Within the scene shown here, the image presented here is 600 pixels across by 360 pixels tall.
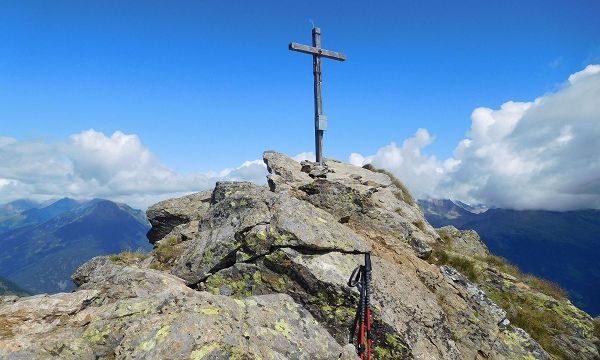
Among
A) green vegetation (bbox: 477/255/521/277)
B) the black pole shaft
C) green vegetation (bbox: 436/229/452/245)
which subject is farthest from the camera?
the black pole shaft

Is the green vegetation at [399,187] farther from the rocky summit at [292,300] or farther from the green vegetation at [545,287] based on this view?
the green vegetation at [545,287]

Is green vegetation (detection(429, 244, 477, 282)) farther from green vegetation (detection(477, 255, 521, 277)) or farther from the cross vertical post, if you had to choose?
the cross vertical post

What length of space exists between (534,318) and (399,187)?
19.9 metres

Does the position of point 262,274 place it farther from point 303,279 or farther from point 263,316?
point 263,316

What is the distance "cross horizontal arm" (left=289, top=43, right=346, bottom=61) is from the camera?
32.9m

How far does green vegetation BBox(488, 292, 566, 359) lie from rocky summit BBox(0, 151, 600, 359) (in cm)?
5

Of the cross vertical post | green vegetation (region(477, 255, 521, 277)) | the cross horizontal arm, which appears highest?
the cross horizontal arm

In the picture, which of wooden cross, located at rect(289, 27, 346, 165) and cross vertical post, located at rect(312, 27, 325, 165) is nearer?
wooden cross, located at rect(289, 27, 346, 165)

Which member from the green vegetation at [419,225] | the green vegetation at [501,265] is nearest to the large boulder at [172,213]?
the green vegetation at [419,225]

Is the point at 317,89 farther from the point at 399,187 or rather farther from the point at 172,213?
the point at 172,213

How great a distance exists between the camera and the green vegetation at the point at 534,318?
51.7 ft

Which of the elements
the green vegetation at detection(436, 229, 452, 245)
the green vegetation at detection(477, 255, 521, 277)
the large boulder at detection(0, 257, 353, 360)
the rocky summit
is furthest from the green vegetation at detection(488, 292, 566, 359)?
the large boulder at detection(0, 257, 353, 360)

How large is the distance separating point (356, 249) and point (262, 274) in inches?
144

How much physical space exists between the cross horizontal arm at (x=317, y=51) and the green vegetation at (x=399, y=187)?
1135cm
